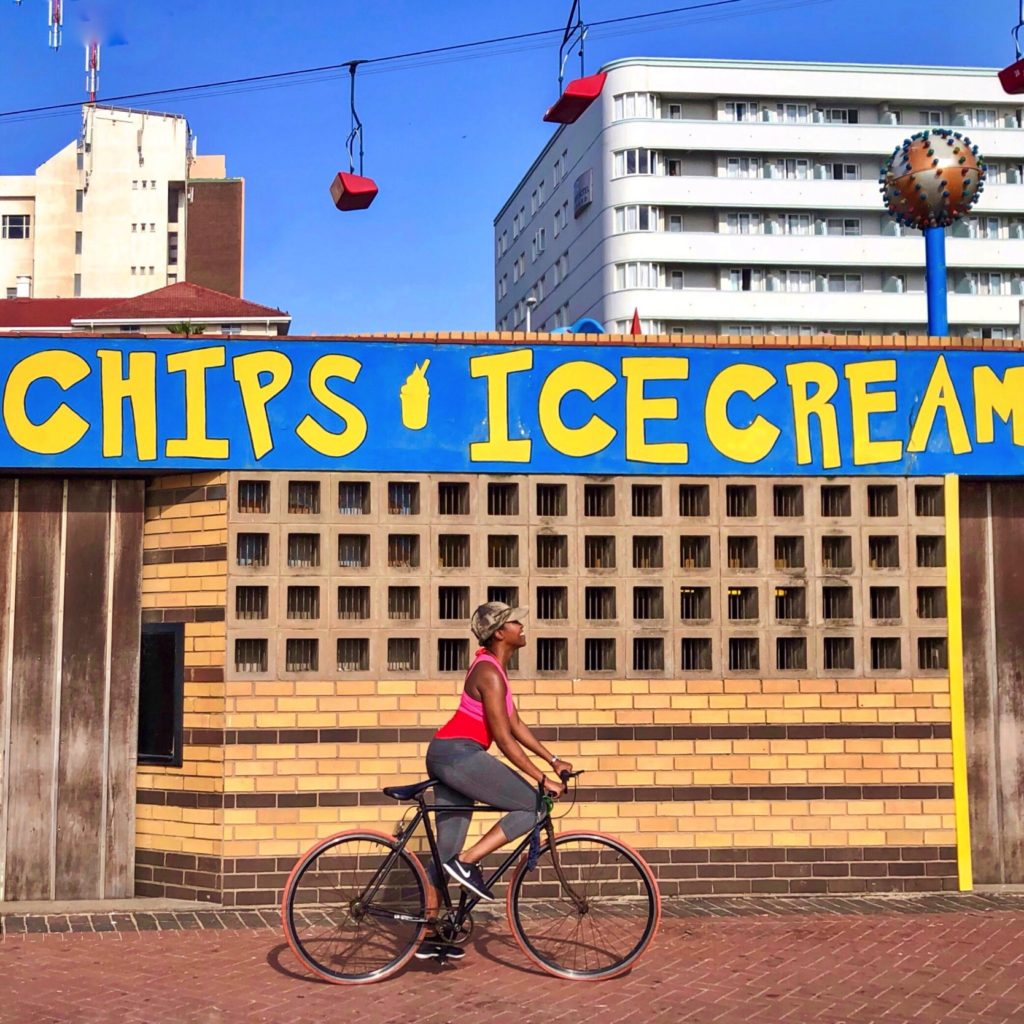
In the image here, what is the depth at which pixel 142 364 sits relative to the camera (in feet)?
29.0

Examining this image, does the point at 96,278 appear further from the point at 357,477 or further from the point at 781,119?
the point at 357,477

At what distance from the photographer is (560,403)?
29.9 ft

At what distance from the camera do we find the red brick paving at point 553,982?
20.3ft

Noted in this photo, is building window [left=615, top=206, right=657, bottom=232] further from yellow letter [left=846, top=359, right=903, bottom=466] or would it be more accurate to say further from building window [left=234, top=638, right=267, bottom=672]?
building window [left=234, top=638, right=267, bottom=672]

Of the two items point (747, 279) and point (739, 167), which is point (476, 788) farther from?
point (739, 167)

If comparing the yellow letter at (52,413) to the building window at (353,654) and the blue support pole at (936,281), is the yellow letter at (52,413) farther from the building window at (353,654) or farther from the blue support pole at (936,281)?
the blue support pole at (936,281)

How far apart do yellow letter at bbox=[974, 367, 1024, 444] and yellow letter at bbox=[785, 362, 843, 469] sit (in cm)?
99

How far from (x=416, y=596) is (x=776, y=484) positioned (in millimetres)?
2536

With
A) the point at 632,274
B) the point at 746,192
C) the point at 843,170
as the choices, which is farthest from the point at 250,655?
the point at 843,170

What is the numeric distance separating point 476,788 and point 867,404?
4161 mm

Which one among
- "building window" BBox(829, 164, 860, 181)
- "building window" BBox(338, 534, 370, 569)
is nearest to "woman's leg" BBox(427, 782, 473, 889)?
"building window" BBox(338, 534, 370, 569)

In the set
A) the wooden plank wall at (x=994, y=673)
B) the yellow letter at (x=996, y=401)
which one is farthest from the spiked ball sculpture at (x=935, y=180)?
the wooden plank wall at (x=994, y=673)

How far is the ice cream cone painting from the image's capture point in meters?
8.98

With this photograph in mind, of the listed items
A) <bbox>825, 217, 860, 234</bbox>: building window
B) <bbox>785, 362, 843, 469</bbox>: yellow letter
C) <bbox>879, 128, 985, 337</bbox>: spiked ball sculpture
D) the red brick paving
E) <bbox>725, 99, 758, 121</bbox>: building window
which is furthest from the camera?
<bbox>825, 217, 860, 234</bbox>: building window
